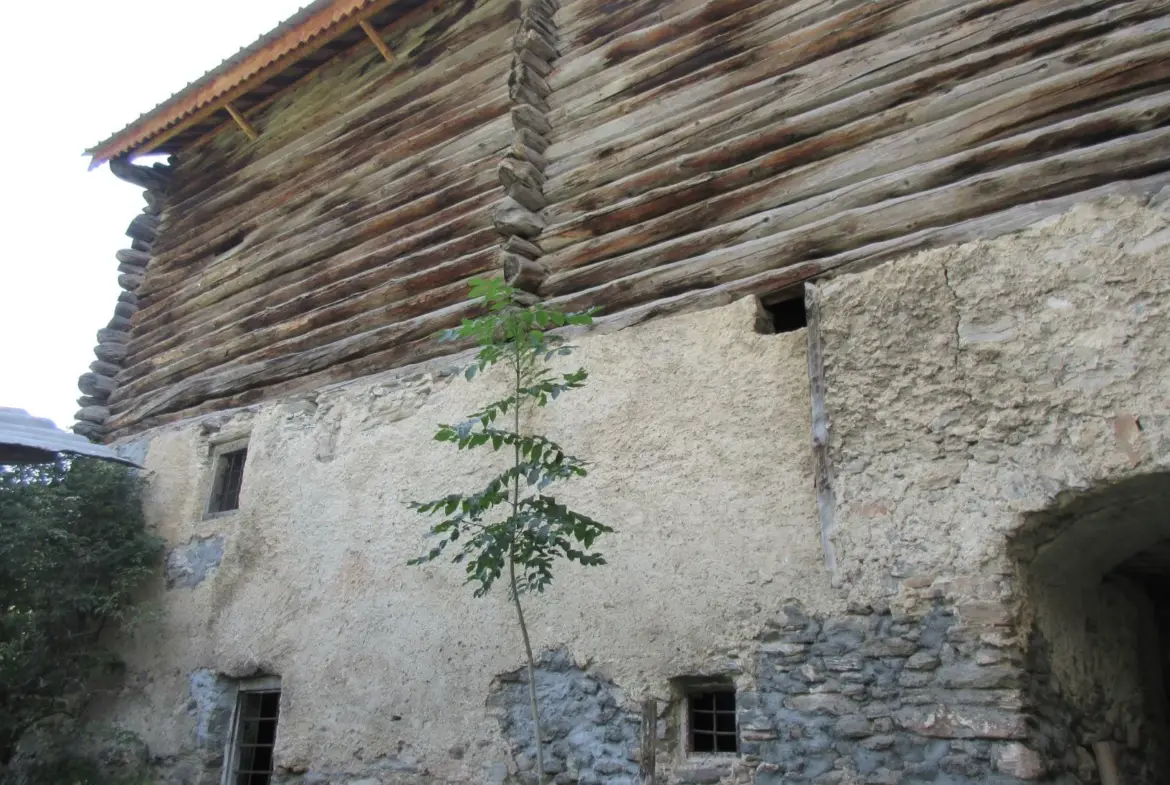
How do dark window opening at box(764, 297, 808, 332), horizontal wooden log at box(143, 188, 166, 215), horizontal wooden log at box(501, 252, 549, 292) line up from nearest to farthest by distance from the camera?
dark window opening at box(764, 297, 808, 332)
horizontal wooden log at box(501, 252, 549, 292)
horizontal wooden log at box(143, 188, 166, 215)

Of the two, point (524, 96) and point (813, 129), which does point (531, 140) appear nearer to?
point (524, 96)

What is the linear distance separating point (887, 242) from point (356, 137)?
16.6 feet

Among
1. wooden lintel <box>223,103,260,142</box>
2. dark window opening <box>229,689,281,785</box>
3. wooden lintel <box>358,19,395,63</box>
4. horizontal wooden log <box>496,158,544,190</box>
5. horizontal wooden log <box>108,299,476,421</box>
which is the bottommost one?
dark window opening <box>229,689,281,785</box>

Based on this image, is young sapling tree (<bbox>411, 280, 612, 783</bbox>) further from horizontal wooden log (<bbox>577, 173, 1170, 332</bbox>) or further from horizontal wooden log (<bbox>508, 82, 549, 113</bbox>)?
horizontal wooden log (<bbox>508, 82, 549, 113</bbox>)

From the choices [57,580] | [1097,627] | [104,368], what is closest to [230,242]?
[104,368]

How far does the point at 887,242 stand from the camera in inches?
177

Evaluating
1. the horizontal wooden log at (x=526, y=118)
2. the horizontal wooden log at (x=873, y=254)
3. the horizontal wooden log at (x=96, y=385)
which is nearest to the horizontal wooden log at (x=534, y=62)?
the horizontal wooden log at (x=526, y=118)

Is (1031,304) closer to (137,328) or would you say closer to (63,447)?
(63,447)

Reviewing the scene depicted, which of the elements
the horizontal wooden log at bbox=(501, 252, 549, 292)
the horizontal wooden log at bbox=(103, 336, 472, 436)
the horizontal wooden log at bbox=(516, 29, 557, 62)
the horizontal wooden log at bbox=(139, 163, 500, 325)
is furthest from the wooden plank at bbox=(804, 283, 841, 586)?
the horizontal wooden log at bbox=(516, 29, 557, 62)

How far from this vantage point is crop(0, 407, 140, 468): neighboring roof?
24.3ft

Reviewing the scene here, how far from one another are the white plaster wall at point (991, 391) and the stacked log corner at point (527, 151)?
2.33 metres

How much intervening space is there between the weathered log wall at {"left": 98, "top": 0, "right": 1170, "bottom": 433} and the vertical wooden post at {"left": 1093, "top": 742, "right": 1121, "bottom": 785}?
2.40 meters

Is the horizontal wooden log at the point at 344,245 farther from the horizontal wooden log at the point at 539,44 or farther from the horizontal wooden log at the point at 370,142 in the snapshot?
the horizontal wooden log at the point at 539,44

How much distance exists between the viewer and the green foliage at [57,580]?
6.82m
